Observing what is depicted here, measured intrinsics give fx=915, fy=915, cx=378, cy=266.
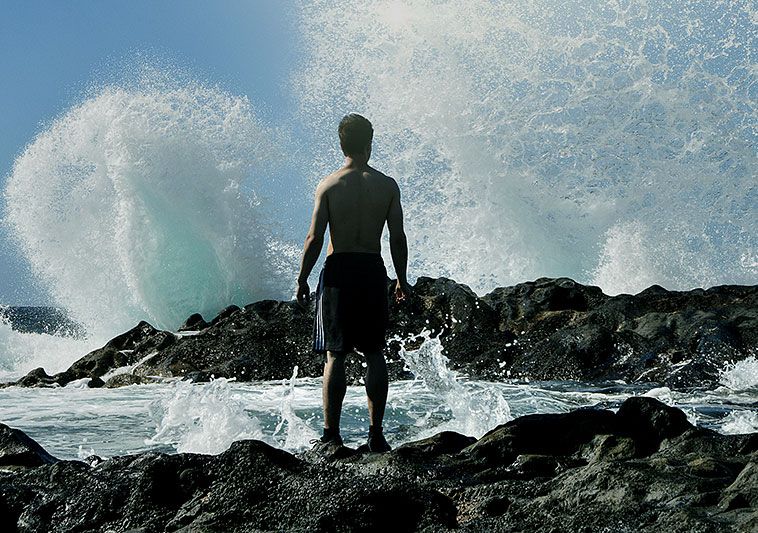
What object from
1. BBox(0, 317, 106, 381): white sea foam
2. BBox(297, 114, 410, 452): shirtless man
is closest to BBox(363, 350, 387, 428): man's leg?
BBox(297, 114, 410, 452): shirtless man


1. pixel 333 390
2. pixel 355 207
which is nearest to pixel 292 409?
pixel 333 390

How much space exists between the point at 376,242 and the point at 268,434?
6.89 feet

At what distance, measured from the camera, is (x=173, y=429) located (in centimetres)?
679

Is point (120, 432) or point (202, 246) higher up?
point (202, 246)

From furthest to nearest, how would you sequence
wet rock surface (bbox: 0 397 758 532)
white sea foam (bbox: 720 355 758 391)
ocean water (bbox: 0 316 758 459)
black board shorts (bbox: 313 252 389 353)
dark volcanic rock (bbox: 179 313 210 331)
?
dark volcanic rock (bbox: 179 313 210 331) < white sea foam (bbox: 720 355 758 391) < ocean water (bbox: 0 316 758 459) < black board shorts (bbox: 313 252 389 353) < wet rock surface (bbox: 0 397 758 532)

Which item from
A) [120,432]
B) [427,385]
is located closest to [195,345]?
[427,385]

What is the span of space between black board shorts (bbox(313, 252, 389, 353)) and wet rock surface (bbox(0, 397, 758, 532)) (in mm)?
706

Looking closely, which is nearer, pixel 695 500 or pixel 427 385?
pixel 695 500

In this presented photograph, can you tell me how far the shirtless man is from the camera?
5004 mm

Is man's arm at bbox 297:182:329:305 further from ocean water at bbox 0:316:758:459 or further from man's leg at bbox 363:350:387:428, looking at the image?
ocean water at bbox 0:316:758:459

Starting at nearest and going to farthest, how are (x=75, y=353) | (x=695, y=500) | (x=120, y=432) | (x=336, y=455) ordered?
(x=695, y=500) → (x=336, y=455) → (x=120, y=432) → (x=75, y=353)

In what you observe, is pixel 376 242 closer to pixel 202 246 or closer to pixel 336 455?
pixel 336 455

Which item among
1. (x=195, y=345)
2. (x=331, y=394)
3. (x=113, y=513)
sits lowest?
(x=113, y=513)

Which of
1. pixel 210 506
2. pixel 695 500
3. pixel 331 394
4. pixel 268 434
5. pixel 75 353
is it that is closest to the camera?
pixel 695 500
